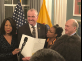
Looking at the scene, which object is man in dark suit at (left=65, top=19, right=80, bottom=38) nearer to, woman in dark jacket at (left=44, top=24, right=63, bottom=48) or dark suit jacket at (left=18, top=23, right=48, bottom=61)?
woman in dark jacket at (left=44, top=24, right=63, bottom=48)

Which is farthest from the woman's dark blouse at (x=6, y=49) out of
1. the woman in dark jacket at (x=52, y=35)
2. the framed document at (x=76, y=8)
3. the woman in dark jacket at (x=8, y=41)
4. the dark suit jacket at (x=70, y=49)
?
the framed document at (x=76, y=8)

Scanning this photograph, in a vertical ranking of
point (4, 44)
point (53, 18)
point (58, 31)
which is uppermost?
point (53, 18)

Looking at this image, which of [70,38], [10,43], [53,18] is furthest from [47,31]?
[53,18]

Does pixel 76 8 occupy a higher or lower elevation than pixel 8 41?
higher

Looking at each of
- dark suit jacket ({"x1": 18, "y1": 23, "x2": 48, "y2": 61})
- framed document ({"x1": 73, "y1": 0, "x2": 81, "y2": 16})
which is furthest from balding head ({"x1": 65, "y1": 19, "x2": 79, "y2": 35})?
framed document ({"x1": 73, "y1": 0, "x2": 81, "y2": 16})

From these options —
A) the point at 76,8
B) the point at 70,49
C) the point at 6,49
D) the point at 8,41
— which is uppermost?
the point at 76,8

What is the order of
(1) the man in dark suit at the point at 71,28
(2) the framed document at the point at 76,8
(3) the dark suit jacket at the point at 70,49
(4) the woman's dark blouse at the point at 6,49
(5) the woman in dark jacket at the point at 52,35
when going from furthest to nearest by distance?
(2) the framed document at the point at 76,8 → (5) the woman in dark jacket at the point at 52,35 → (1) the man in dark suit at the point at 71,28 → (4) the woman's dark blouse at the point at 6,49 → (3) the dark suit jacket at the point at 70,49

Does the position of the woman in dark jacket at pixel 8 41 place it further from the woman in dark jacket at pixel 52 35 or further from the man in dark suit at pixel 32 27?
the woman in dark jacket at pixel 52 35

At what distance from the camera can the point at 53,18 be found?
387cm

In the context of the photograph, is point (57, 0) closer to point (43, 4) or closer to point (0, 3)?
point (43, 4)

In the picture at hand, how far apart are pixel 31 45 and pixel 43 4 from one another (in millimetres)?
2312

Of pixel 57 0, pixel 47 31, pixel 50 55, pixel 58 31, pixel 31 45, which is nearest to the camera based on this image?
pixel 50 55

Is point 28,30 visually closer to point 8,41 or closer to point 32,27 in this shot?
point 32,27

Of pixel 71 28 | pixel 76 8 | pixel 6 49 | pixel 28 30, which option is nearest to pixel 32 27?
pixel 28 30
